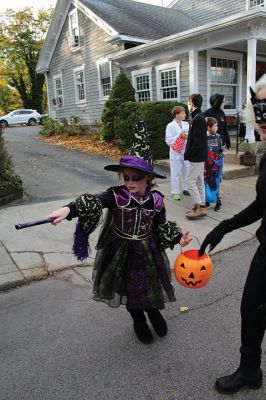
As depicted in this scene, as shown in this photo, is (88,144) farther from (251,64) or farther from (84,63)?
(251,64)

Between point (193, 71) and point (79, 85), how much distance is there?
8645 mm

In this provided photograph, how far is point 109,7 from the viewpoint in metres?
17.7

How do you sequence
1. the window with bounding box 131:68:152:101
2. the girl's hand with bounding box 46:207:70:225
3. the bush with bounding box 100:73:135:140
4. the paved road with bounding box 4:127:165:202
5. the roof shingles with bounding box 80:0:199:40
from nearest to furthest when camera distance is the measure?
1. the girl's hand with bounding box 46:207:70:225
2. the paved road with bounding box 4:127:165:202
3. the bush with bounding box 100:73:135:140
4. the window with bounding box 131:68:152:101
5. the roof shingles with bounding box 80:0:199:40

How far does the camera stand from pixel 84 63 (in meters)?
18.2

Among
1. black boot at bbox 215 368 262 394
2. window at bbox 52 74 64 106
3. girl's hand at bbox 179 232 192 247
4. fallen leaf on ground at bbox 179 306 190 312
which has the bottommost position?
fallen leaf on ground at bbox 179 306 190 312

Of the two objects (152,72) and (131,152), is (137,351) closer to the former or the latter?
(131,152)

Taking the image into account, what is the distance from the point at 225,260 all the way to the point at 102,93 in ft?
45.9

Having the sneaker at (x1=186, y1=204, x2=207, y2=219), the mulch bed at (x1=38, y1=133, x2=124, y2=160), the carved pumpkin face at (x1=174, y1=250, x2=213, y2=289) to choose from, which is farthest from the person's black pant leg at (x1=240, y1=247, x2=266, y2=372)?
the mulch bed at (x1=38, y1=133, x2=124, y2=160)

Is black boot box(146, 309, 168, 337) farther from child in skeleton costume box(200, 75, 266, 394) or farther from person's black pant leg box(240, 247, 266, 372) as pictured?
person's black pant leg box(240, 247, 266, 372)

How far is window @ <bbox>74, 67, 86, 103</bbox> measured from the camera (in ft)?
61.3

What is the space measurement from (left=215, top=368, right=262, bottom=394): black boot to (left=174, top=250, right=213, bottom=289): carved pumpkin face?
62 centimetres

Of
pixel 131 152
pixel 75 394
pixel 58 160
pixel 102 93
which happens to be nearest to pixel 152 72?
pixel 102 93

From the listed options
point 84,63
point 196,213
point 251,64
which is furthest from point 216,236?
point 84,63

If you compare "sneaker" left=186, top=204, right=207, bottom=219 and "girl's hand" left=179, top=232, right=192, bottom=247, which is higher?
"girl's hand" left=179, top=232, right=192, bottom=247
